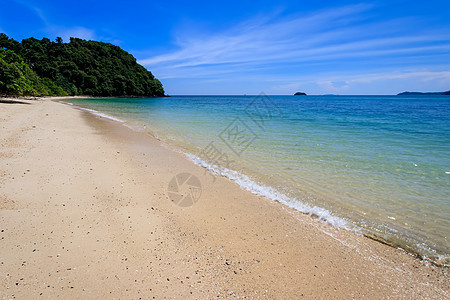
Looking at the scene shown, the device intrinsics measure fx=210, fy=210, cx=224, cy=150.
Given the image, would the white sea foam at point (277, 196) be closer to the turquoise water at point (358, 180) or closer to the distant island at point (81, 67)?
the turquoise water at point (358, 180)

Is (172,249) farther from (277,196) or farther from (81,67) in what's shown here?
(81,67)

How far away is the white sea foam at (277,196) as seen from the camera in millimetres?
4047

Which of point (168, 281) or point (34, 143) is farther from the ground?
point (34, 143)

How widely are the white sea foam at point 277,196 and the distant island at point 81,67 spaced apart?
208ft

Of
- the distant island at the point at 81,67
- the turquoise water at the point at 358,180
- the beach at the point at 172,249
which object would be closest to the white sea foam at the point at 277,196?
the turquoise water at the point at 358,180

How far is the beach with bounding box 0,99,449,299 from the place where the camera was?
2.37 metres

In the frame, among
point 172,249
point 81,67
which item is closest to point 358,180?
point 172,249

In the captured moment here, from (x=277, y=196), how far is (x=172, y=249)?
2839 mm

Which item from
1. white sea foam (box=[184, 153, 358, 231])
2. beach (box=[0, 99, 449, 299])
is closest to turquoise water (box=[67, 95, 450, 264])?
white sea foam (box=[184, 153, 358, 231])

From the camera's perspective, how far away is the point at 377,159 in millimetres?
7938

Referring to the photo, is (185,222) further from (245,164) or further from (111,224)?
(245,164)

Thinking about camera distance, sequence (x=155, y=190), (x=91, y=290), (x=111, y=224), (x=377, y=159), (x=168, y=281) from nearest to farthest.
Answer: (x=91, y=290) → (x=168, y=281) → (x=111, y=224) → (x=155, y=190) → (x=377, y=159)

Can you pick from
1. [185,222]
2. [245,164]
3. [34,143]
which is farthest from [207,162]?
[34,143]

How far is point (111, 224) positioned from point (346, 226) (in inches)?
162
